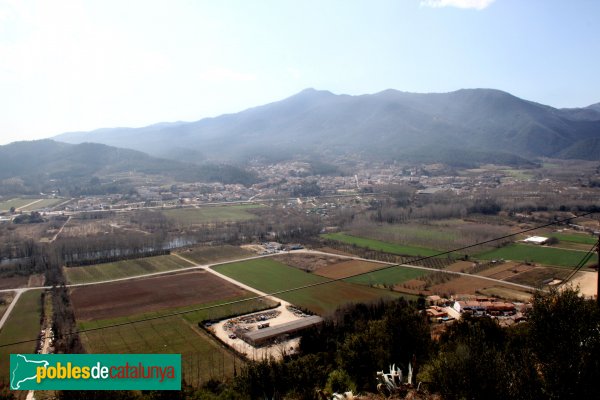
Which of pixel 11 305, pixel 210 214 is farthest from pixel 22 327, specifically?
pixel 210 214

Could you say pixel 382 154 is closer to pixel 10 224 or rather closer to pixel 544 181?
pixel 544 181

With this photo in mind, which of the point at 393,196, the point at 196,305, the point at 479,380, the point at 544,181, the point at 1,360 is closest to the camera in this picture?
the point at 479,380

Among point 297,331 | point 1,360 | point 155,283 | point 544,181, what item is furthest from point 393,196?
point 1,360

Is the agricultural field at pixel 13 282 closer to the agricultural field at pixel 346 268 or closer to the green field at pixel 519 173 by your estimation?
the agricultural field at pixel 346 268

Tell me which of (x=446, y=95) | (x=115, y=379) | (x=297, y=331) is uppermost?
(x=446, y=95)

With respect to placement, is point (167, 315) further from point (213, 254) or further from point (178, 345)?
point (213, 254)
